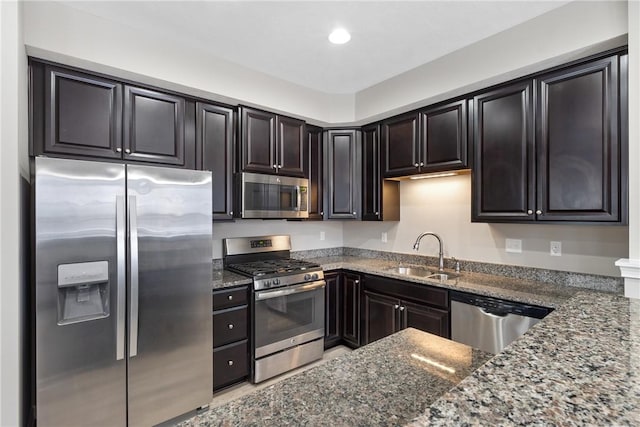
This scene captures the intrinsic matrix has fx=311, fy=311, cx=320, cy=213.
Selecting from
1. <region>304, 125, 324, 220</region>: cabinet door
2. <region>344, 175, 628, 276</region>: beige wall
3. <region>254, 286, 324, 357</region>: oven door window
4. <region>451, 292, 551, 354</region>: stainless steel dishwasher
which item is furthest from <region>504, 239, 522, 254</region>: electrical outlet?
<region>304, 125, 324, 220</region>: cabinet door

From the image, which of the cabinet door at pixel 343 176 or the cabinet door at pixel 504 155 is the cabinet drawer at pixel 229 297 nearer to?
the cabinet door at pixel 343 176

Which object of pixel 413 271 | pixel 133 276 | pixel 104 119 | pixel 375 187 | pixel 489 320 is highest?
pixel 104 119

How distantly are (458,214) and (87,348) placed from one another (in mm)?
3063

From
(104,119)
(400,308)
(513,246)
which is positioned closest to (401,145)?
(513,246)

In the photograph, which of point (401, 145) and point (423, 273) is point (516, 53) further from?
point (423, 273)

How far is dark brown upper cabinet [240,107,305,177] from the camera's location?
2848 millimetres

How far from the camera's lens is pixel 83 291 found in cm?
180

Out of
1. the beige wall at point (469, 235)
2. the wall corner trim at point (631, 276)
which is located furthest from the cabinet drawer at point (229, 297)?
the wall corner trim at point (631, 276)

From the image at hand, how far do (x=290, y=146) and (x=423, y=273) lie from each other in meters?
1.85

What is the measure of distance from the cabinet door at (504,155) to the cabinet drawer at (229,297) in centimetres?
200

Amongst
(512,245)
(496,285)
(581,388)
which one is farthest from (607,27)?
(581,388)

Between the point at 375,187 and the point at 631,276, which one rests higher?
the point at 375,187

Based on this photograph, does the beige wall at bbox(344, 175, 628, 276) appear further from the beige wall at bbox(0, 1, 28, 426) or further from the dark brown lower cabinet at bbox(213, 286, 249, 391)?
the beige wall at bbox(0, 1, 28, 426)

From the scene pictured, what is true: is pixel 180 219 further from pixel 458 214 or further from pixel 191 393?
pixel 458 214
